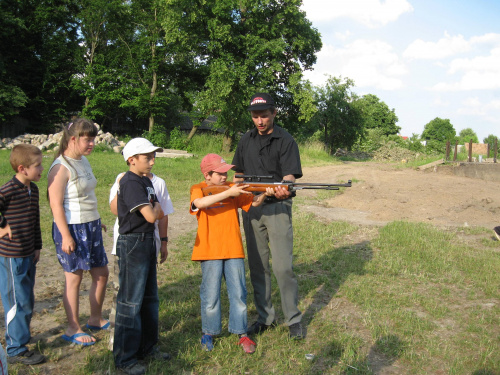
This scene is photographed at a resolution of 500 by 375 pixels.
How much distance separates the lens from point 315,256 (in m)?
7.20

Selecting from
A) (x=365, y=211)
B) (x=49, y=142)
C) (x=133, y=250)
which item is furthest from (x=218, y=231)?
(x=49, y=142)

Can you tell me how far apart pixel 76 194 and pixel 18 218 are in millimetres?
505

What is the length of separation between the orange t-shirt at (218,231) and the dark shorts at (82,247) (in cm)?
91

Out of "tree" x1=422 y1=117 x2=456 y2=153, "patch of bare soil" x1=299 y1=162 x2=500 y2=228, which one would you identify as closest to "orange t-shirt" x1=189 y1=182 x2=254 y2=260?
"patch of bare soil" x1=299 y1=162 x2=500 y2=228

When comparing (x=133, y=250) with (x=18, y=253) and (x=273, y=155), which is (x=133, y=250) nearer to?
(x=18, y=253)

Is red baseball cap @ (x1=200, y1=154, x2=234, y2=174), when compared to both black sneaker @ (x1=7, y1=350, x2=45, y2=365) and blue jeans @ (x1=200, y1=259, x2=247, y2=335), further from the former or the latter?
black sneaker @ (x1=7, y1=350, x2=45, y2=365)

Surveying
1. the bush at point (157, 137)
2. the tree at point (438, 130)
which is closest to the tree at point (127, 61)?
the bush at point (157, 137)

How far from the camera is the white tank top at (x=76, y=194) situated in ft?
12.9

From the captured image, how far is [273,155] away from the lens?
4387 millimetres

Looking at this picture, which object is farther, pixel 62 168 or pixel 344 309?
pixel 344 309

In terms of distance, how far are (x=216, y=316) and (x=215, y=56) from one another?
26.7 meters

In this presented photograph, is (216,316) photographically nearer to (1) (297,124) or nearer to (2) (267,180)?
(2) (267,180)

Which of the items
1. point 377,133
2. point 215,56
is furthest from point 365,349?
point 377,133

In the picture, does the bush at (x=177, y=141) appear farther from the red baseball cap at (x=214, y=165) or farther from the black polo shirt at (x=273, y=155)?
the red baseball cap at (x=214, y=165)
